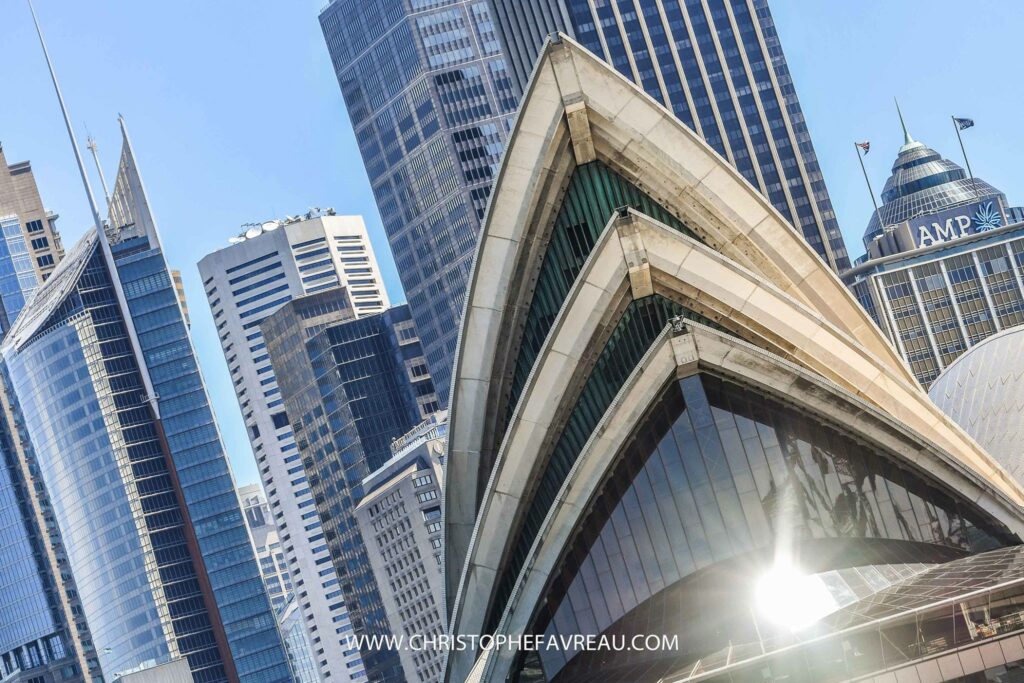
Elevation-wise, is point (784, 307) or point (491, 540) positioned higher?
point (784, 307)

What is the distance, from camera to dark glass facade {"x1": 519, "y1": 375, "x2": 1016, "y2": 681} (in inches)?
2151

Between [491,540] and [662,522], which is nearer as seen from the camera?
[662,522]

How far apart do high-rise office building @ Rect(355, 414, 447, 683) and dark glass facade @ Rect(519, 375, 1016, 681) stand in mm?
123972

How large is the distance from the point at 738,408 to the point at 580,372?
6.12 meters

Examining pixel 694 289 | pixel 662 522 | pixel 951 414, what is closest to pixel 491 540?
pixel 662 522

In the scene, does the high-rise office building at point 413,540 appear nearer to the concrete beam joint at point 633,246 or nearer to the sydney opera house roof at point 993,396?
the sydney opera house roof at point 993,396

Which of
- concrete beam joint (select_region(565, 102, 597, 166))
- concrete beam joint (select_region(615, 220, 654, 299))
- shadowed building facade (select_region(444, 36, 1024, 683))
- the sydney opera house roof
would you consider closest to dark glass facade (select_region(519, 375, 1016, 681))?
shadowed building facade (select_region(444, 36, 1024, 683))

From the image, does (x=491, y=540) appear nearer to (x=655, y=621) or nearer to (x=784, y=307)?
(x=655, y=621)

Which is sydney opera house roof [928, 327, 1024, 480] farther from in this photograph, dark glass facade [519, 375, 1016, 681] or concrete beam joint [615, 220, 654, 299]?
concrete beam joint [615, 220, 654, 299]

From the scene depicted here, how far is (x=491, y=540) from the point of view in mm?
60062

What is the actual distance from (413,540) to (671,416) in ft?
442

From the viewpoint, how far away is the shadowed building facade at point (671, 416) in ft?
180

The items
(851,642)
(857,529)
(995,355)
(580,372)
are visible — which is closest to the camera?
(851,642)

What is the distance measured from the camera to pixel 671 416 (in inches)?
2228
